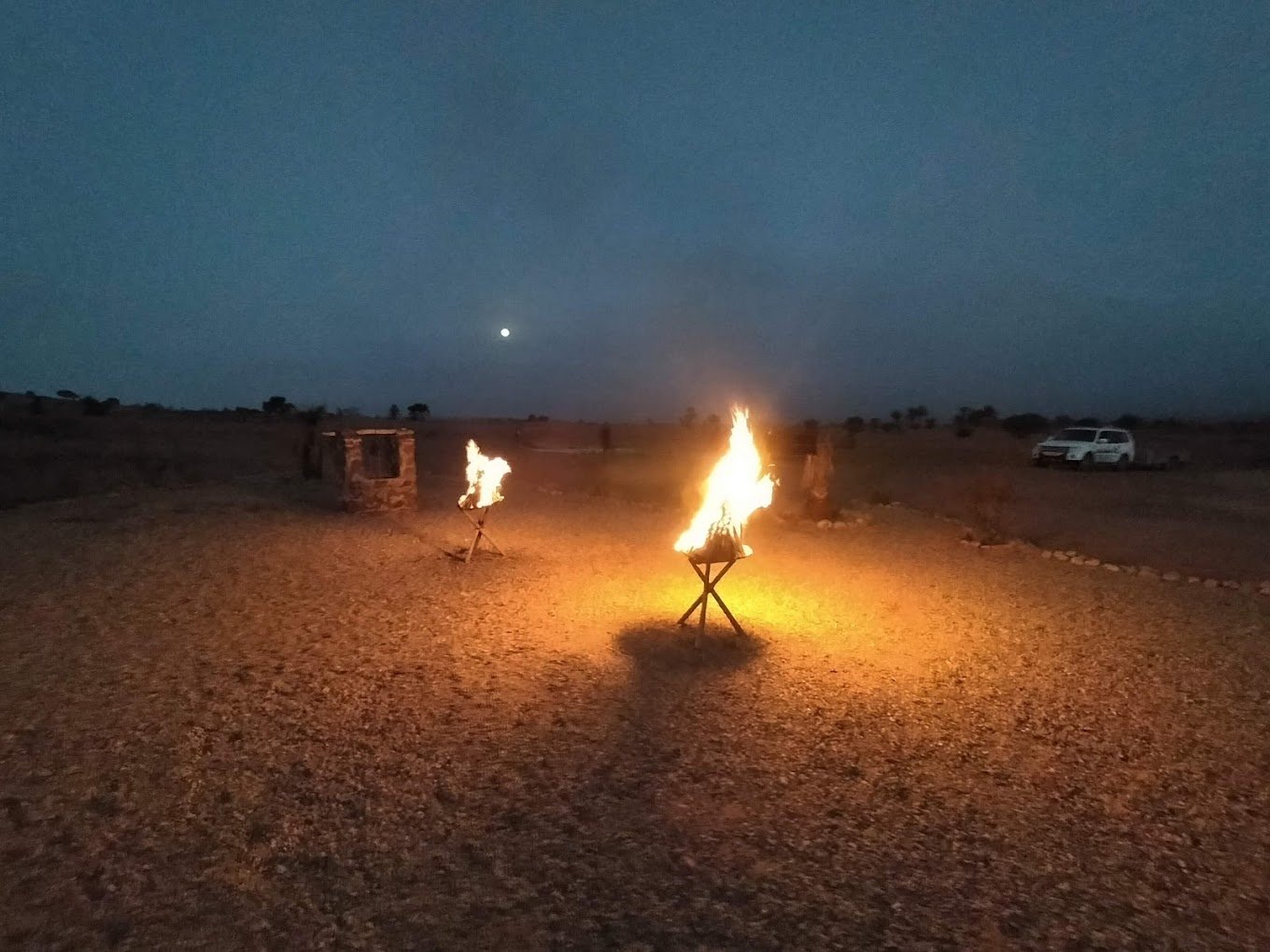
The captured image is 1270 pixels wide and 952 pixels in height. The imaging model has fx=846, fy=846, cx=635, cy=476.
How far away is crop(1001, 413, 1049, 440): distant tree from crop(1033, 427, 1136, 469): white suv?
2740 cm

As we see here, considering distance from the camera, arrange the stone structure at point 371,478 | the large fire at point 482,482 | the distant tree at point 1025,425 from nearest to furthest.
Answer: the large fire at point 482,482
the stone structure at point 371,478
the distant tree at point 1025,425

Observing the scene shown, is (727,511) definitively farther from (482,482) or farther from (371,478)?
(371,478)

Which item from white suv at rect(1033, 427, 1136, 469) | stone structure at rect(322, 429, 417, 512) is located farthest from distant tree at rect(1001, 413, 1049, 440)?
stone structure at rect(322, 429, 417, 512)

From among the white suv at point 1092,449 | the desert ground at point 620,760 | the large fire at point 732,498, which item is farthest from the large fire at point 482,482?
the white suv at point 1092,449

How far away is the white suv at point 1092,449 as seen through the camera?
29.8 meters

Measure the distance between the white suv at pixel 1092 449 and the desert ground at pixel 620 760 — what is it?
809 inches

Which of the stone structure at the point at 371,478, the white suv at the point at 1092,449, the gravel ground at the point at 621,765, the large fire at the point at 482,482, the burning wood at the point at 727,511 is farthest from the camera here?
the white suv at the point at 1092,449

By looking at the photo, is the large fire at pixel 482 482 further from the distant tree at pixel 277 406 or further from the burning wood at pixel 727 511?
the distant tree at pixel 277 406

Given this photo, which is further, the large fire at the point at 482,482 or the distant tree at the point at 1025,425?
the distant tree at the point at 1025,425

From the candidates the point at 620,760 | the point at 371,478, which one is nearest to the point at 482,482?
the point at 371,478

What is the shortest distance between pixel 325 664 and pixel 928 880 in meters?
5.33

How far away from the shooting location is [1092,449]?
1176 inches

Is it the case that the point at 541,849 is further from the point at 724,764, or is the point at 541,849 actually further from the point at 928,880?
the point at 928,880

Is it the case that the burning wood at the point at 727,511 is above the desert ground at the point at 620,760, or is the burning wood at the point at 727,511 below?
above
